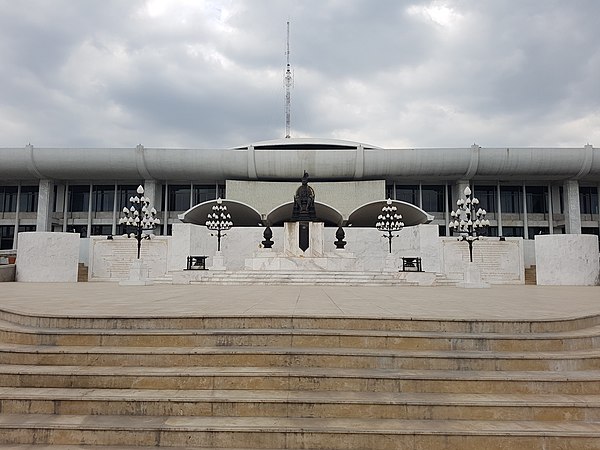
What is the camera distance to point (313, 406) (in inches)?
177

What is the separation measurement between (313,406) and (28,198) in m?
54.0

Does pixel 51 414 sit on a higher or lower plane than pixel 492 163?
lower

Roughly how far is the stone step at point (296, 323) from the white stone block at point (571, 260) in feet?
67.5

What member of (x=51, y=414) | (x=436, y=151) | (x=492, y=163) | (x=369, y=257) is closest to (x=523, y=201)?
(x=492, y=163)

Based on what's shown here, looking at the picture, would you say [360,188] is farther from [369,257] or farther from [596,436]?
[596,436]

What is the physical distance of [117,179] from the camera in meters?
44.6

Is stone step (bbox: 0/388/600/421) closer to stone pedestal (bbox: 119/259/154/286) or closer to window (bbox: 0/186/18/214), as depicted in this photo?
stone pedestal (bbox: 119/259/154/286)

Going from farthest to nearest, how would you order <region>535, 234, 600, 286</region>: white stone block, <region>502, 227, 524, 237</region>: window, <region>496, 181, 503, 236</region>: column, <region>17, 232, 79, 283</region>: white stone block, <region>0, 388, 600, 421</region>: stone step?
<region>502, 227, 524, 237</region>: window
<region>496, 181, 503, 236</region>: column
<region>17, 232, 79, 283</region>: white stone block
<region>535, 234, 600, 286</region>: white stone block
<region>0, 388, 600, 421</region>: stone step

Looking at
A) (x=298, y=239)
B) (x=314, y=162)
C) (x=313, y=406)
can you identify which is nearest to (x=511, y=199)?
(x=314, y=162)

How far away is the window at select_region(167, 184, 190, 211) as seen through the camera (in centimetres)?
4819

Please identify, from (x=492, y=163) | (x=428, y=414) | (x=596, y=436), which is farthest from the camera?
(x=492, y=163)

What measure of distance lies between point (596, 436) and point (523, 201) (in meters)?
48.2

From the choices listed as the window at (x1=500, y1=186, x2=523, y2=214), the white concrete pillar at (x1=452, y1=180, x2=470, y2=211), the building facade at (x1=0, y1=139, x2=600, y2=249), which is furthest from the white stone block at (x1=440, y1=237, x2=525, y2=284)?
the window at (x1=500, y1=186, x2=523, y2=214)

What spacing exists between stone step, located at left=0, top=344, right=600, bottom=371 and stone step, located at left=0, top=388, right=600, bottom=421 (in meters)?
0.60
